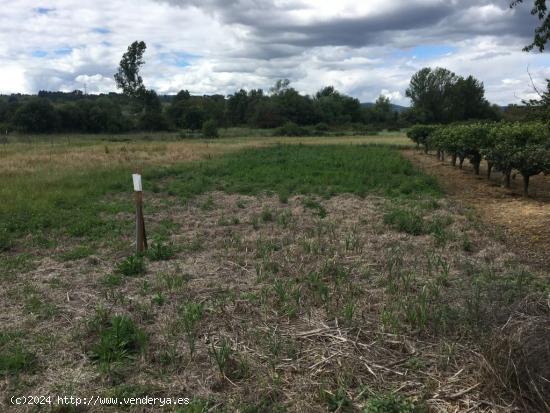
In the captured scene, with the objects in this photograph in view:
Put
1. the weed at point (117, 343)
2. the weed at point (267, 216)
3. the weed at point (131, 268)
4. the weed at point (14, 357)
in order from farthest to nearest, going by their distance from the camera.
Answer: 1. the weed at point (267, 216)
2. the weed at point (131, 268)
3. the weed at point (117, 343)
4. the weed at point (14, 357)

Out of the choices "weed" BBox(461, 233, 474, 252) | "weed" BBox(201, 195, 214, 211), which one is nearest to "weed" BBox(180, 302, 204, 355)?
"weed" BBox(461, 233, 474, 252)

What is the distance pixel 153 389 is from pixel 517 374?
2.84m

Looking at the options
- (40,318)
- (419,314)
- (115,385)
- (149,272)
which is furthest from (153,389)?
(149,272)

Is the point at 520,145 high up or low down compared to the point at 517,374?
up

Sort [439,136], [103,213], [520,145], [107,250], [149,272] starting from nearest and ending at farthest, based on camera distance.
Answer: [149,272]
[107,250]
[103,213]
[520,145]
[439,136]

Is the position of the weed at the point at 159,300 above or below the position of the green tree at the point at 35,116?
below

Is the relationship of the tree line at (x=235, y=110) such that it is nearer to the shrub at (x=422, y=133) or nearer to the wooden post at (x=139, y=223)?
the shrub at (x=422, y=133)

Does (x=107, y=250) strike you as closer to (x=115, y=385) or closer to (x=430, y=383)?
(x=115, y=385)

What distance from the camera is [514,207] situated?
12500 mm

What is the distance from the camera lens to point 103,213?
11.7 meters

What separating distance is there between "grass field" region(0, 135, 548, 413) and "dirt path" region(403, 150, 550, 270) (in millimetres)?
579

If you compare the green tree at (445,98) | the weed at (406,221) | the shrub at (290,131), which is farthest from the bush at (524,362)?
the green tree at (445,98)

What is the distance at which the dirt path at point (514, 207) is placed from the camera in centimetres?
845

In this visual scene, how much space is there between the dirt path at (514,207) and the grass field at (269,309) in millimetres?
579
